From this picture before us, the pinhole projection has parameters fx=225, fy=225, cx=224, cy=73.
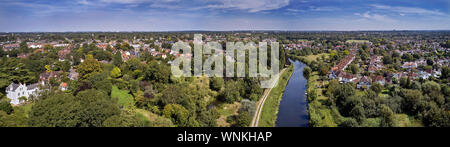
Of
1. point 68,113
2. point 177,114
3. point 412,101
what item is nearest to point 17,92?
point 68,113

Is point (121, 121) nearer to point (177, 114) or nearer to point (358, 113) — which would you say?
point (177, 114)

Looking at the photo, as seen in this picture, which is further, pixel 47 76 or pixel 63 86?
pixel 47 76

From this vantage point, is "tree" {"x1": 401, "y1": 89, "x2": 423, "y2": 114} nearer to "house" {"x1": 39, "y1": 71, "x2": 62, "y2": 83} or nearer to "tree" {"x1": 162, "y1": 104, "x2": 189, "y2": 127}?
"tree" {"x1": 162, "y1": 104, "x2": 189, "y2": 127}

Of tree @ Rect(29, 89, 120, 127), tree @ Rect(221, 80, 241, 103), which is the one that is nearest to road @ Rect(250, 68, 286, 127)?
tree @ Rect(221, 80, 241, 103)
